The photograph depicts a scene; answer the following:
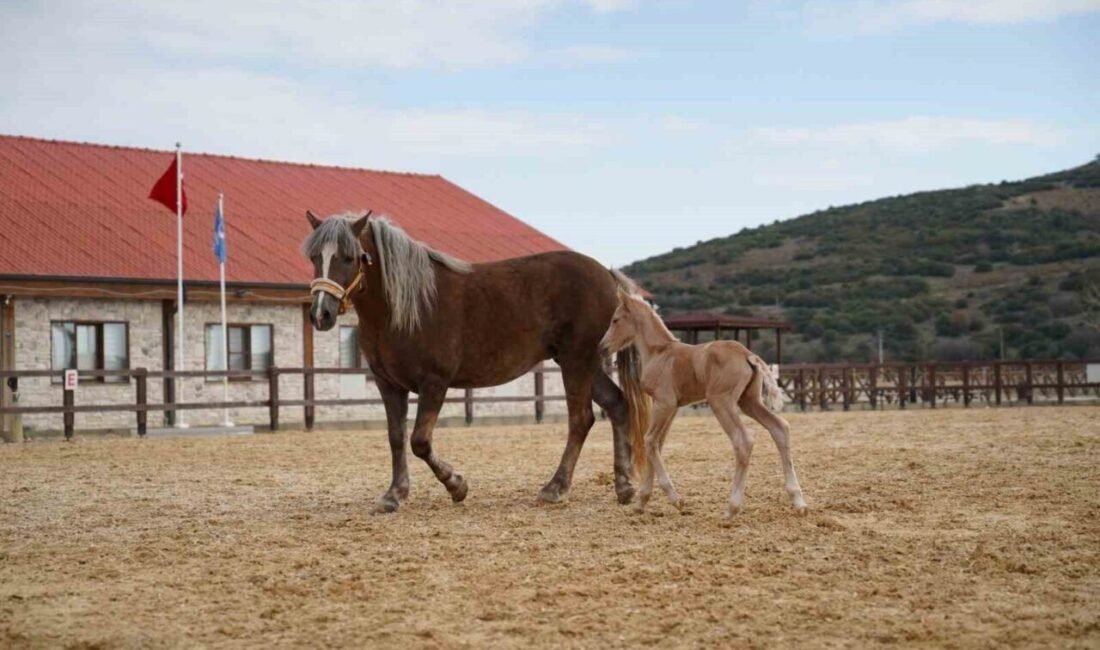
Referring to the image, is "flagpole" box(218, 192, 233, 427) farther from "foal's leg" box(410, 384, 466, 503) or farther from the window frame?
"foal's leg" box(410, 384, 466, 503)

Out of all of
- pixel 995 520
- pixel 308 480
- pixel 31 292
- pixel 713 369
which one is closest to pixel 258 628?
pixel 713 369

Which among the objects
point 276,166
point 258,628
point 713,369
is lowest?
point 258,628

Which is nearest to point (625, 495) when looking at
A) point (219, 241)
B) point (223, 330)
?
point (223, 330)

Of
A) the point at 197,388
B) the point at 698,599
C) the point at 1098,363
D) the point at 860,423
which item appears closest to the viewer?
the point at 698,599

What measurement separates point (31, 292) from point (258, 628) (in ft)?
65.4

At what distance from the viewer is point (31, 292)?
78.4ft

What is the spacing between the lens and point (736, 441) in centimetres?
910

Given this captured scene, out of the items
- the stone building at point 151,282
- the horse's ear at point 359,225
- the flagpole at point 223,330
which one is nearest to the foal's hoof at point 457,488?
the horse's ear at point 359,225

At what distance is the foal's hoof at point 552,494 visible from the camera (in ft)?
33.0

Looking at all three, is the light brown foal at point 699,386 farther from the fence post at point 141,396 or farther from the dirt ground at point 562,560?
the fence post at point 141,396

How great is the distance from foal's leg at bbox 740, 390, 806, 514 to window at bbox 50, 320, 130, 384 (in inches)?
718

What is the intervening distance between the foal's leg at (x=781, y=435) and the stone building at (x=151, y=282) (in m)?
15.3

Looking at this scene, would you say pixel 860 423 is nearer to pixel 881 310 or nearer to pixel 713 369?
pixel 713 369

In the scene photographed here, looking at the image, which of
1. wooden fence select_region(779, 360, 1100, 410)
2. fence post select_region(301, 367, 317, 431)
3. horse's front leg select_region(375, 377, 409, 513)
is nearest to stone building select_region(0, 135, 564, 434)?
fence post select_region(301, 367, 317, 431)
